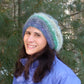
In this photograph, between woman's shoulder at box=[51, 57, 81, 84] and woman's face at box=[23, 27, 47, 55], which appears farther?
woman's face at box=[23, 27, 47, 55]

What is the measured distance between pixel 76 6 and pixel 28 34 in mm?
1333

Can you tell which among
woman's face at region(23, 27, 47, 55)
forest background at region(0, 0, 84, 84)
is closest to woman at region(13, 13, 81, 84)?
woman's face at region(23, 27, 47, 55)

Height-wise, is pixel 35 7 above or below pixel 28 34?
above

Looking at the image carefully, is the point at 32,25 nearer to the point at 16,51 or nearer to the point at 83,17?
the point at 16,51

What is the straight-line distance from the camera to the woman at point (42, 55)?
4.66 ft

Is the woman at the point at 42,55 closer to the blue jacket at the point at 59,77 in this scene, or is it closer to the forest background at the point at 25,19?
the blue jacket at the point at 59,77

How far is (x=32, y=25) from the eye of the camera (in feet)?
5.16

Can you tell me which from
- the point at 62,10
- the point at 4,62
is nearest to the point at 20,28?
the point at 4,62

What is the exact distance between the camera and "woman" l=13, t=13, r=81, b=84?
4.66 ft

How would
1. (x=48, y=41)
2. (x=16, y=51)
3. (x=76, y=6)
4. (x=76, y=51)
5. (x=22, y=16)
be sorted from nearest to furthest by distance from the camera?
(x=48, y=41)
(x=16, y=51)
(x=22, y=16)
(x=76, y=51)
(x=76, y=6)

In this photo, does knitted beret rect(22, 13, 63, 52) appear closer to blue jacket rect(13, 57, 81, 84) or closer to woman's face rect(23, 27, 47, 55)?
woman's face rect(23, 27, 47, 55)

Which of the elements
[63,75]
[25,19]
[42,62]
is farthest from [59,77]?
[25,19]

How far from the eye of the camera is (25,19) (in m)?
2.35

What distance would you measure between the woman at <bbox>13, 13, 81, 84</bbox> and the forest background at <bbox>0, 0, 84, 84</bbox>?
1.89ft
